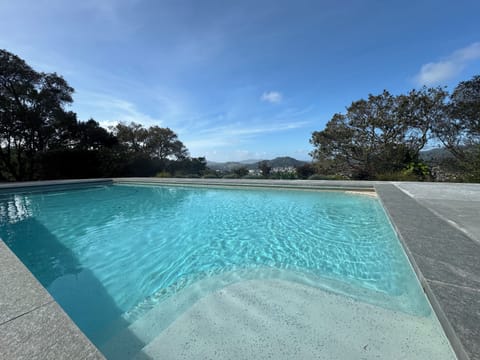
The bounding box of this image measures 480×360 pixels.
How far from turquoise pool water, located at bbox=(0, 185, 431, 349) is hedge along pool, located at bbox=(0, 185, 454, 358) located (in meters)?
0.01

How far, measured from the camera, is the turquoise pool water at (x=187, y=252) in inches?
84.0

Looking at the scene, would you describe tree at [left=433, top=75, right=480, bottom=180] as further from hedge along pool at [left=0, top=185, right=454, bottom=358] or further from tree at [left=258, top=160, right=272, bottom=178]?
tree at [left=258, top=160, right=272, bottom=178]

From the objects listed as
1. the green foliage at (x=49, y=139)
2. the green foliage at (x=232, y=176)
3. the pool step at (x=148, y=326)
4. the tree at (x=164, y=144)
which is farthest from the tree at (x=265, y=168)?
the pool step at (x=148, y=326)

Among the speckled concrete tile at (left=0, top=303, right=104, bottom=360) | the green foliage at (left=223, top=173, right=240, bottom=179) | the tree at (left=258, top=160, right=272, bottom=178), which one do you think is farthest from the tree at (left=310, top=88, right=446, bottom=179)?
the speckled concrete tile at (left=0, top=303, right=104, bottom=360)

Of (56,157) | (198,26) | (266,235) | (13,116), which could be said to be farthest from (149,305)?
(13,116)

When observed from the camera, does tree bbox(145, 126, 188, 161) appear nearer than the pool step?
No

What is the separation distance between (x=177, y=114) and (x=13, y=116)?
943 centimetres

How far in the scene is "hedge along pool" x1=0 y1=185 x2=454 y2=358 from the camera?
2.04 m

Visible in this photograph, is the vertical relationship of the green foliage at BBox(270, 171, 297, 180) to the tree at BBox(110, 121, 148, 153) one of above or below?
below

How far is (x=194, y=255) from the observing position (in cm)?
318

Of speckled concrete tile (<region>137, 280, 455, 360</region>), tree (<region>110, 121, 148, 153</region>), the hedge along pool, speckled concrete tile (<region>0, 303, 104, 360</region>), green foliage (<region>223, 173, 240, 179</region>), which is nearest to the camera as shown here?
speckled concrete tile (<region>0, 303, 104, 360</region>)

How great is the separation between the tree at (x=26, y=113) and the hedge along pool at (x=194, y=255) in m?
10.4

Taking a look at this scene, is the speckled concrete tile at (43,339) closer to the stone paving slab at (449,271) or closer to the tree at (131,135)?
the stone paving slab at (449,271)

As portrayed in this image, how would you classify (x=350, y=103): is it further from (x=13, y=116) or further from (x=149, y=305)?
(x=13, y=116)
